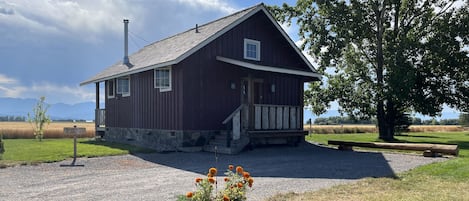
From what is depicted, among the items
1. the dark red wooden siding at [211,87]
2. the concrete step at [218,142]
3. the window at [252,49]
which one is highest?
the window at [252,49]

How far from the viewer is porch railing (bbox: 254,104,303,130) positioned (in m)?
15.7

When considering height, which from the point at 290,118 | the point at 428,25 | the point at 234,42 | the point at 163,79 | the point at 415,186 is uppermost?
the point at 428,25

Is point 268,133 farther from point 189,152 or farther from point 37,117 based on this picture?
point 37,117

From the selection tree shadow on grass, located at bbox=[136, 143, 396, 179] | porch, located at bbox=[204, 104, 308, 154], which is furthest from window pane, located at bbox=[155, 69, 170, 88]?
tree shadow on grass, located at bbox=[136, 143, 396, 179]

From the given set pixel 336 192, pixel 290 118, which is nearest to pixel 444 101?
pixel 290 118

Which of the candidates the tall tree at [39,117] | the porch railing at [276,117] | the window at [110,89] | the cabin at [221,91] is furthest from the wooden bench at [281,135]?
the tall tree at [39,117]

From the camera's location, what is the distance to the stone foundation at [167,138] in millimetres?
14961

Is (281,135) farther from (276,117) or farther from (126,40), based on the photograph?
(126,40)

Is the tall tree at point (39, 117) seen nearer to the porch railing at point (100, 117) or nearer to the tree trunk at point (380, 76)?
the porch railing at point (100, 117)

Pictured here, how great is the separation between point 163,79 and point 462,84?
18.1 m

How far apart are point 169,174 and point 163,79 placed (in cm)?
692

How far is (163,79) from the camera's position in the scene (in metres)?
15.9

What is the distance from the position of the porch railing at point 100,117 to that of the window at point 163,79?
23.1 feet

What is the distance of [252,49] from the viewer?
17.3 meters
